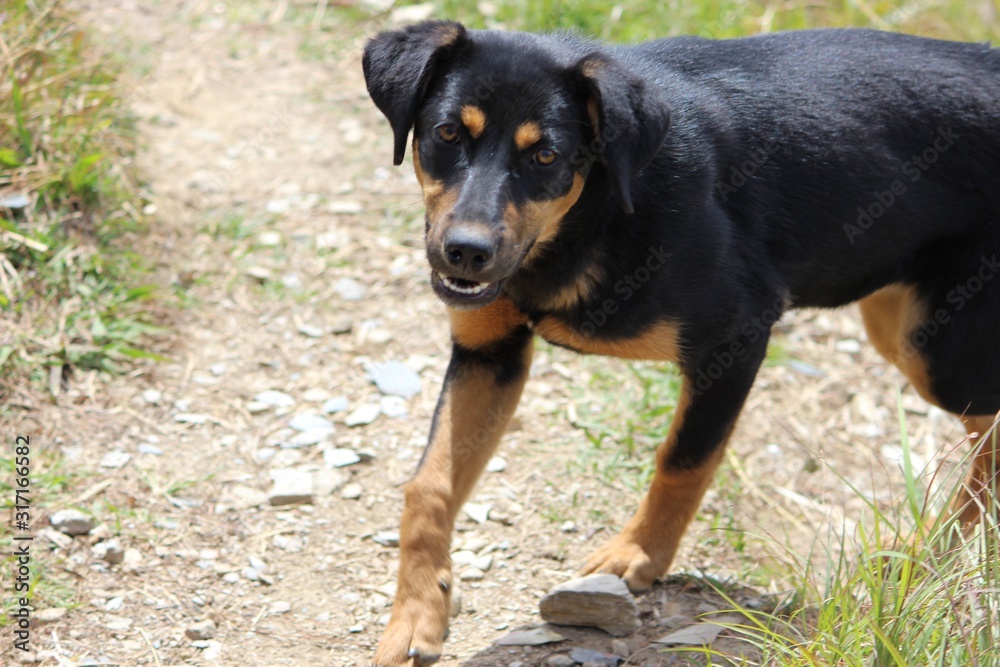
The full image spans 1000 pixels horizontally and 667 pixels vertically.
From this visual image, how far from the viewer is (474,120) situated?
3.21 metres

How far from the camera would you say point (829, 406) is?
5.32 m

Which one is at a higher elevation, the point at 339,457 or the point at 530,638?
the point at 530,638

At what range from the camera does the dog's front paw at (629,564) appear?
3832 mm

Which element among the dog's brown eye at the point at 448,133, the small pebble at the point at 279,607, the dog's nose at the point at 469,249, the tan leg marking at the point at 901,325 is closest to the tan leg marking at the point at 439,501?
the small pebble at the point at 279,607

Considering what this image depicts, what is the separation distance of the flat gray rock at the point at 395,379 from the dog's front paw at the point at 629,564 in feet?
4.25

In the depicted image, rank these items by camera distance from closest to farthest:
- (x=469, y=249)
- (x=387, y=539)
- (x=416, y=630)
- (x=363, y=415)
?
(x=469, y=249) < (x=416, y=630) < (x=387, y=539) < (x=363, y=415)

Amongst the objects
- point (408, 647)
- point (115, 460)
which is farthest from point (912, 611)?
point (115, 460)

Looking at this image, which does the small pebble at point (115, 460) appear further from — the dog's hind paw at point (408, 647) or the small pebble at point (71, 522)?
the dog's hind paw at point (408, 647)

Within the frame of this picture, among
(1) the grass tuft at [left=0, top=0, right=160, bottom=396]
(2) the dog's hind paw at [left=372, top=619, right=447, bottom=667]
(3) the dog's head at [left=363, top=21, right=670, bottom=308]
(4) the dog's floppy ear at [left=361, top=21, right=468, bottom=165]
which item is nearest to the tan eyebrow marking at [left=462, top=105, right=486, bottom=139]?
(3) the dog's head at [left=363, top=21, right=670, bottom=308]

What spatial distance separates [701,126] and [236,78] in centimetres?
380

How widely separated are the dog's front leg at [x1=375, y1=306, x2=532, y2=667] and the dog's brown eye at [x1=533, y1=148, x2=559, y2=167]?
23.6 inches

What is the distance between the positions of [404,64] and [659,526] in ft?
6.02

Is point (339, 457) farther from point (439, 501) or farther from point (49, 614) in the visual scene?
point (49, 614)

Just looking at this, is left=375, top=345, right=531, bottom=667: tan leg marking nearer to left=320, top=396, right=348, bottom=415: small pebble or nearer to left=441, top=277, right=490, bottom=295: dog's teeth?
left=441, top=277, right=490, bottom=295: dog's teeth
